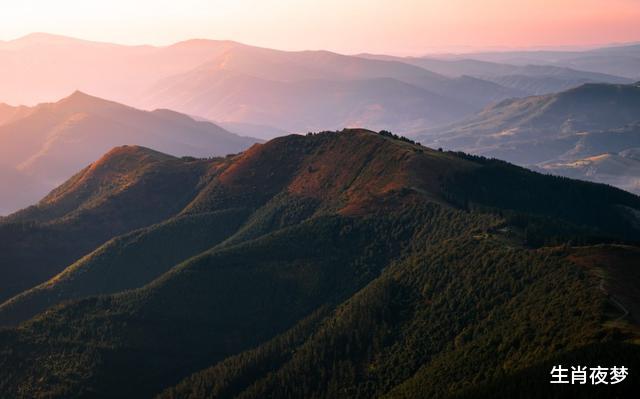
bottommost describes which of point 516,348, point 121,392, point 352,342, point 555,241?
point 121,392

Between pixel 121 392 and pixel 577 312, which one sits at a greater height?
pixel 577 312

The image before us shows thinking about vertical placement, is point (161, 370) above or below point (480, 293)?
below

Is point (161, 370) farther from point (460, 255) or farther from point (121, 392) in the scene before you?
point (460, 255)

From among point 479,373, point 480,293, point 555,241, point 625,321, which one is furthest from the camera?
point 555,241

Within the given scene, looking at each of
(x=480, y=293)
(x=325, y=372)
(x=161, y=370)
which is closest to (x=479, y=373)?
(x=480, y=293)

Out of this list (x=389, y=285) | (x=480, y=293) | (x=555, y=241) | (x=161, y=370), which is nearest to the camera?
(x=480, y=293)

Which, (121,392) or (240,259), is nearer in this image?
(121,392)

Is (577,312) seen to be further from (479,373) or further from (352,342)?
(352,342)

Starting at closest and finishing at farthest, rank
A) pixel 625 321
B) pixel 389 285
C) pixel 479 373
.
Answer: pixel 625 321, pixel 479 373, pixel 389 285

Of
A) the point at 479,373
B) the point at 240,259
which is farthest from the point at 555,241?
the point at 240,259
